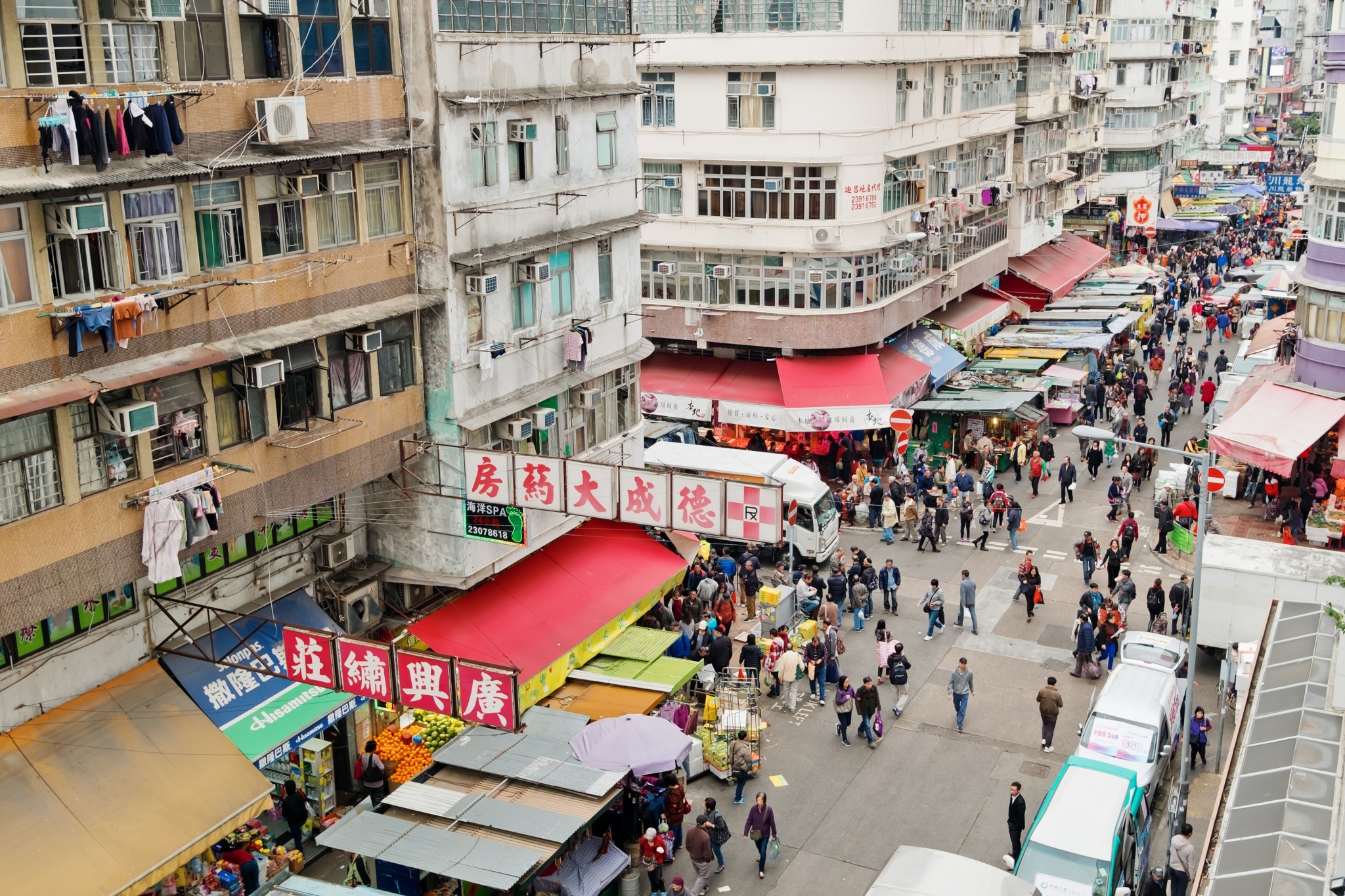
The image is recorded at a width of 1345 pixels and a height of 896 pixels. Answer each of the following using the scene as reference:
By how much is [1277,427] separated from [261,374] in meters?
24.1

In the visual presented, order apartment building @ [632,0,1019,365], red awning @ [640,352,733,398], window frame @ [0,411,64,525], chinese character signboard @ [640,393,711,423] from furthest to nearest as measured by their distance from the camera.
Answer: red awning @ [640,352,733,398]
chinese character signboard @ [640,393,711,423]
apartment building @ [632,0,1019,365]
window frame @ [0,411,64,525]

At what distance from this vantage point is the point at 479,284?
69.4ft

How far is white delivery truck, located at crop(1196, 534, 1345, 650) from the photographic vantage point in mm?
23828

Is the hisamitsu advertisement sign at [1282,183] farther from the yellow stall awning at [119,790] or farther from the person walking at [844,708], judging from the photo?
the yellow stall awning at [119,790]

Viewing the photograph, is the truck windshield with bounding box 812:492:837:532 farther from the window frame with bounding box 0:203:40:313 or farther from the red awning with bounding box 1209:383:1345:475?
the window frame with bounding box 0:203:40:313

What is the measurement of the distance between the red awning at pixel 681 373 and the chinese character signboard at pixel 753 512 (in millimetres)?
19838

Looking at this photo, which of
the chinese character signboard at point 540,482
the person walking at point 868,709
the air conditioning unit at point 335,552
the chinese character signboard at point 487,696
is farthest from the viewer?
the person walking at point 868,709

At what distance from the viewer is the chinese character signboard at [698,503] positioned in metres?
17.7

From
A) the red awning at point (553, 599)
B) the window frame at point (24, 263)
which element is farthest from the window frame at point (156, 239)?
the red awning at point (553, 599)

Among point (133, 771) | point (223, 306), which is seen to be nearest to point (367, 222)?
point (223, 306)

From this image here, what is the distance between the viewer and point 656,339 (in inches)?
1556

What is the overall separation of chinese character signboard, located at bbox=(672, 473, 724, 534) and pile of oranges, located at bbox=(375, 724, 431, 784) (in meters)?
6.37

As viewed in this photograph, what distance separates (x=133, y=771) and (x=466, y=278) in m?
8.88

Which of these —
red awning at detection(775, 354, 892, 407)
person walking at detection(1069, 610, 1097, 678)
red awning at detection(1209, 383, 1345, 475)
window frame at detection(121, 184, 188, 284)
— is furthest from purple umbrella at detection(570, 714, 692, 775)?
red awning at detection(1209, 383, 1345, 475)
